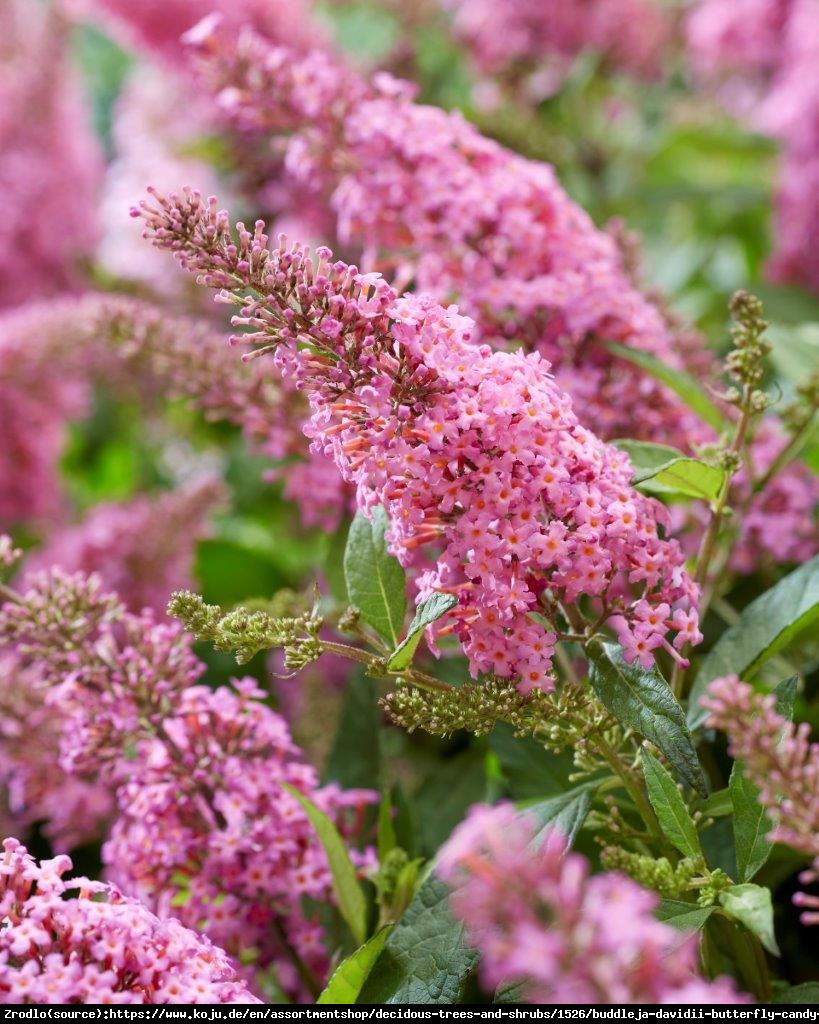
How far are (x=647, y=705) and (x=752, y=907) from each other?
0.09 metres

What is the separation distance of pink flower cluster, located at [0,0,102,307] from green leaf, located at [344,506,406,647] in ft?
3.01

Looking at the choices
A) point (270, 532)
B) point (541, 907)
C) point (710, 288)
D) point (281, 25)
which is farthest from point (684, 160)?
point (541, 907)

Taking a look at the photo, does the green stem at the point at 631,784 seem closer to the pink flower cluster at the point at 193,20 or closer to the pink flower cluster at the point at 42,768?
the pink flower cluster at the point at 42,768

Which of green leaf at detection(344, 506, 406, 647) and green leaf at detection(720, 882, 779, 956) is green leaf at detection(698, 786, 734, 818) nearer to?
green leaf at detection(720, 882, 779, 956)

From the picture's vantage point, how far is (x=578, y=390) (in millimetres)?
692

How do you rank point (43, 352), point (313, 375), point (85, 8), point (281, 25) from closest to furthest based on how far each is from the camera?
point (313, 375), point (43, 352), point (281, 25), point (85, 8)

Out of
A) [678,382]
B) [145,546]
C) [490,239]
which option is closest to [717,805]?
[678,382]

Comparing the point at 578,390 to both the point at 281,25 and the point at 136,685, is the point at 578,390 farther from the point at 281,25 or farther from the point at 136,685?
the point at 281,25

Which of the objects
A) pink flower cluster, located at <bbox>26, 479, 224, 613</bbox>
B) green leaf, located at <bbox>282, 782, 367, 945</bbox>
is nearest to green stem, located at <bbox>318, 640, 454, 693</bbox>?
green leaf, located at <bbox>282, 782, 367, 945</bbox>

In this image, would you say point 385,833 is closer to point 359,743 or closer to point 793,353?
point 359,743

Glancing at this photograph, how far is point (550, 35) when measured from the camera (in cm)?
131

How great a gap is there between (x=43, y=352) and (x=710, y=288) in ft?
2.70

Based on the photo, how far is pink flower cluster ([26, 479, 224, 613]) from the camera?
3.28 ft

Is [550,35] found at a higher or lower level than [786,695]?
higher
